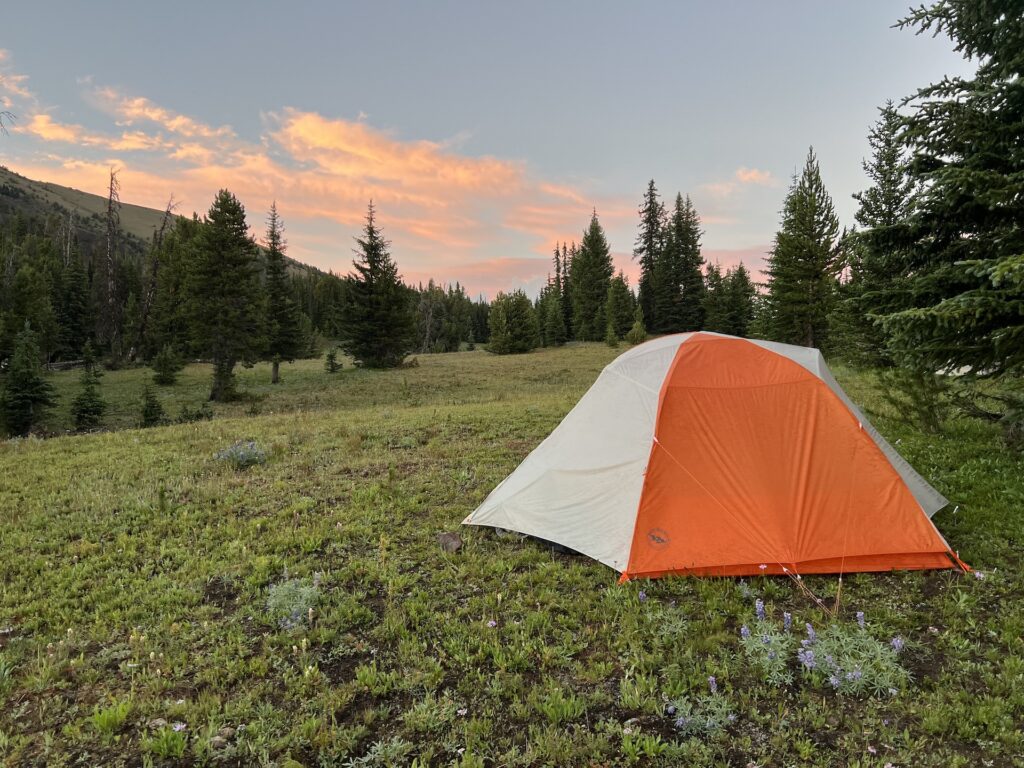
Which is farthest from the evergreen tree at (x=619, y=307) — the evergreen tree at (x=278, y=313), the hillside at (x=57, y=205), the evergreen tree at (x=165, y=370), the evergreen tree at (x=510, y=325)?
the hillside at (x=57, y=205)

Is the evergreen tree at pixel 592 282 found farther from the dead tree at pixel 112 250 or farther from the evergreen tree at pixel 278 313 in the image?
the dead tree at pixel 112 250

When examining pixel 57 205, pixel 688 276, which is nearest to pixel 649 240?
pixel 688 276

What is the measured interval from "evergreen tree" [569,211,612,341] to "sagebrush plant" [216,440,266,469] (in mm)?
52677

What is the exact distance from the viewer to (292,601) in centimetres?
514

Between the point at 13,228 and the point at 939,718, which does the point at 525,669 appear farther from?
the point at 13,228

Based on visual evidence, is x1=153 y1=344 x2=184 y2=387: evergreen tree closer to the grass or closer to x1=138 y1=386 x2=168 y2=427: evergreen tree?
x1=138 y1=386 x2=168 y2=427: evergreen tree

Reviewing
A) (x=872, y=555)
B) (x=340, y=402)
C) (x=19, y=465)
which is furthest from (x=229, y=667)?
(x=340, y=402)

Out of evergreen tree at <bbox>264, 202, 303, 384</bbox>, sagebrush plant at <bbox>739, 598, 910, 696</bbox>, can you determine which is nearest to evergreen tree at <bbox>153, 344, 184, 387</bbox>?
evergreen tree at <bbox>264, 202, 303, 384</bbox>

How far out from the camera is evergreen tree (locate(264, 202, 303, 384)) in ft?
109

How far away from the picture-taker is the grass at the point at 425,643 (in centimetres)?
341

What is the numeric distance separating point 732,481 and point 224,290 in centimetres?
2812

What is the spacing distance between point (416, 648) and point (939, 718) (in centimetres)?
391

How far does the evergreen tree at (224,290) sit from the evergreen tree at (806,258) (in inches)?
1194

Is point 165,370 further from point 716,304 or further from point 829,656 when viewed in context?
point 716,304
